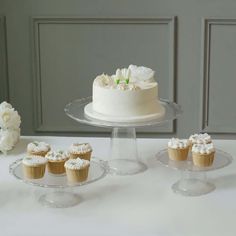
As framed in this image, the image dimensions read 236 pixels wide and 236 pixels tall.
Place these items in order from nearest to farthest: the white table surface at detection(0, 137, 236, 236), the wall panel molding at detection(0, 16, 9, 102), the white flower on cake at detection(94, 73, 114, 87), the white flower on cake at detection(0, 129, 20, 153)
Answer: the white table surface at detection(0, 137, 236, 236)
the white flower on cake at detection(94, 73, 114, 87)
the white flower on cake at detection(0, 129, 20, 153)
the wall panel molding at detection(0, 16, 9, 102)

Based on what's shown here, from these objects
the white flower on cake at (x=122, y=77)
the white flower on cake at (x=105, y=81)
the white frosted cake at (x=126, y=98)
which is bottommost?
the white frosted cake at (x=126, y=98)

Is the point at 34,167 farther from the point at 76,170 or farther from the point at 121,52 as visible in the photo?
the point at 121,52

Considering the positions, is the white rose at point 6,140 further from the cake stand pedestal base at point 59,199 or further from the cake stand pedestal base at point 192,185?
the cake stand pedestal base at point 192,185

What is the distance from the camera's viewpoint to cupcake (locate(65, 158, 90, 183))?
1.65 m

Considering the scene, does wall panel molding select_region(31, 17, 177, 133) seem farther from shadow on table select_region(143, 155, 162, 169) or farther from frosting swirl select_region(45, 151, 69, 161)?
frosting swirl select_region(45, 151, 69, 161)

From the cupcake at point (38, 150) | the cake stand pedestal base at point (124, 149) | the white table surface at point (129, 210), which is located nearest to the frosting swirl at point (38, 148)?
the cupcake at point (38, 150)

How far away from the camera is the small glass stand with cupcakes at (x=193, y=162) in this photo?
176 cm

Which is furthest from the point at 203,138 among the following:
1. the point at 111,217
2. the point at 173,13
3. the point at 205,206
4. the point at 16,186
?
the point at 173,13

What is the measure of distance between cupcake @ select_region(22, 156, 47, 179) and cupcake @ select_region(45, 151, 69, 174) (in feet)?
0.06

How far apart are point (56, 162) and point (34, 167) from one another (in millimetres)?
65

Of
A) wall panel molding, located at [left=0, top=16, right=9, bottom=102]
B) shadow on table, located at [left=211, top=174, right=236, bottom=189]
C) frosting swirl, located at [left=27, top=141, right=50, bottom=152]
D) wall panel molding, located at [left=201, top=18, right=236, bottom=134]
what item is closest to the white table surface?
shadow on table, located at [left=211, top=174, right=236, bottom=189]

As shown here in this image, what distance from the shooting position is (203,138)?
6.14 feet

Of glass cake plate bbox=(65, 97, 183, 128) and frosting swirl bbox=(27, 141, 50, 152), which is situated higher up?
glass cake plate bbox=(65, 97, 183, 128)

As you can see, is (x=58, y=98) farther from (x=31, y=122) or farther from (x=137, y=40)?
(x=137, y=40)
